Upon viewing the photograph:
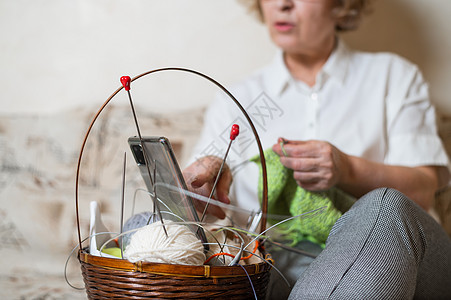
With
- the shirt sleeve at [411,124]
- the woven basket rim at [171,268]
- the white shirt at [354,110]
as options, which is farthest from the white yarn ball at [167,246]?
the shirt sleeve at [411,124]

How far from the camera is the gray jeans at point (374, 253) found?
57 cm

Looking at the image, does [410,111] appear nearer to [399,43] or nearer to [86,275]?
[399,43]

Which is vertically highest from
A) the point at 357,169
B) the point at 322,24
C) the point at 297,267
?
the point at 322,24

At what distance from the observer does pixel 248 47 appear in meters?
1.53

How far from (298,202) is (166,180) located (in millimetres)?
325

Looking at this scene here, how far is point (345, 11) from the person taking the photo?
124 cm

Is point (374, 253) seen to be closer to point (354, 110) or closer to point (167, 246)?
point (167, 246)

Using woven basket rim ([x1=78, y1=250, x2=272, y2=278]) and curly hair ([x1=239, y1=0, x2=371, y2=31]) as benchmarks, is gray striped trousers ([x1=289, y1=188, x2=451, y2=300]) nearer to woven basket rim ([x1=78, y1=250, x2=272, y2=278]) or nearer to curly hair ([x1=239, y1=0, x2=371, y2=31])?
woven basket rim ([x1=78, y1=250, x2=272, y2=278])

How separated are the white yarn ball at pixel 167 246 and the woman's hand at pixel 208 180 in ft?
0.20

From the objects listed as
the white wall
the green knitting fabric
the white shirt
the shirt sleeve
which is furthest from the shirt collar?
the green knitting fabric

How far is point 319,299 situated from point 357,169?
406mm

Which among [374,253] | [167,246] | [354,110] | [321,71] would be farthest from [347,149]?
[167,246]

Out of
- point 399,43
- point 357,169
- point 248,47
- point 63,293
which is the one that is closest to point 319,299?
point 357,169

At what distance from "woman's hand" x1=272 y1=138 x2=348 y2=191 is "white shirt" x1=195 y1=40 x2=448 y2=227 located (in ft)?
0.80
